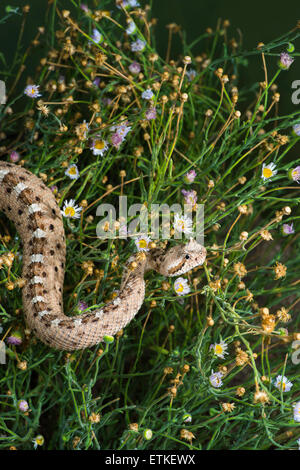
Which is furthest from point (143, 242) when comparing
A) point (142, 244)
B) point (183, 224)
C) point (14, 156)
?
point (14, 156)

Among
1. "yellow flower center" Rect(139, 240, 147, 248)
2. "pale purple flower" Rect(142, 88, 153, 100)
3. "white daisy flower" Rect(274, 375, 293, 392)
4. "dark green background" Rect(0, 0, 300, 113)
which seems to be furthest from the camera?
"dark green background" Rect(0, 0, 300, 113)

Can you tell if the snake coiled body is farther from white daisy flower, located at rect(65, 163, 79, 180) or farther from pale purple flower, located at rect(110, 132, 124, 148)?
A: pale purple flower, located at rect(110, 132, 124, 148)

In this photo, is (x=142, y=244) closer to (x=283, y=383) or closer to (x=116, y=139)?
(x=116, y=139)

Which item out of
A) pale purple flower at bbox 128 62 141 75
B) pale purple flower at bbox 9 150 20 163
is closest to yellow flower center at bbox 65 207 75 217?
pale purple flower at bbox 9 150 20 163

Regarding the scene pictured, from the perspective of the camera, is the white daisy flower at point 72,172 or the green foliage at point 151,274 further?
the white daisy flower at point 72,172

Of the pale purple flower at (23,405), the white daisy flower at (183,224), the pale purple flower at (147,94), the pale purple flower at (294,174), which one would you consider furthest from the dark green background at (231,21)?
the pale purple flower at (23,405)

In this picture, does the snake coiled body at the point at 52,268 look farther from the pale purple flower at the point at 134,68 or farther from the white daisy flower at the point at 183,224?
the pale purple flower at the point at 134,68

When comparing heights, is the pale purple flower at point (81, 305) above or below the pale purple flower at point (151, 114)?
below
